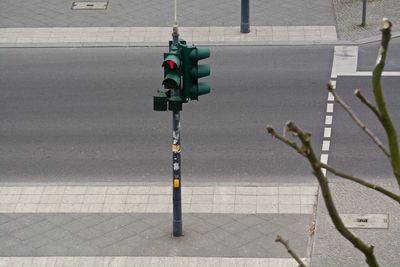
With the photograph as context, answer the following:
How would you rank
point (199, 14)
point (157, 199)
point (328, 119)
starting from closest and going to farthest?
1. point (157, 199)
2. point (328, 119)
3. point (199, 14)

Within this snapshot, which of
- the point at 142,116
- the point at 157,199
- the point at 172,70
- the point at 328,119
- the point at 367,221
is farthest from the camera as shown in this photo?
the point at 142,116

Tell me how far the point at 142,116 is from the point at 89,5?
763 centimetres

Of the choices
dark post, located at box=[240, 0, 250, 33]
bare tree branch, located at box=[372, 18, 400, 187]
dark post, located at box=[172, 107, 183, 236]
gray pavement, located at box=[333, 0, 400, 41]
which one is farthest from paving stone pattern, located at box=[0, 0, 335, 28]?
bare tree branch, located at box=[372, 18, 400, 187]

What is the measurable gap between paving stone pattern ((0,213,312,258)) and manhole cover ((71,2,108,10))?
11.1 meters

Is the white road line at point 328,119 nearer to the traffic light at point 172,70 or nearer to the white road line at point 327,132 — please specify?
the white road line at point 327,132

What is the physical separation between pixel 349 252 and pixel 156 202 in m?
3.30


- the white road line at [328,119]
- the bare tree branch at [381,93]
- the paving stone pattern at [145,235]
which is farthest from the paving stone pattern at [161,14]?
the bare tree branch at [381,93]

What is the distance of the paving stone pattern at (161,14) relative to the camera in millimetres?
23703

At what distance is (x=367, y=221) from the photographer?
46.1ft

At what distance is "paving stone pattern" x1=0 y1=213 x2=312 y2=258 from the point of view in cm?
1360

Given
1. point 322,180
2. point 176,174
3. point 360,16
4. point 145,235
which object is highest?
point 322,180

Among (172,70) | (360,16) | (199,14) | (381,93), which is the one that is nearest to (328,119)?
(172,70)

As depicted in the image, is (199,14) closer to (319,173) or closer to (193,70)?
(193,70)

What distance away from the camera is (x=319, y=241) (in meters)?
13.5
